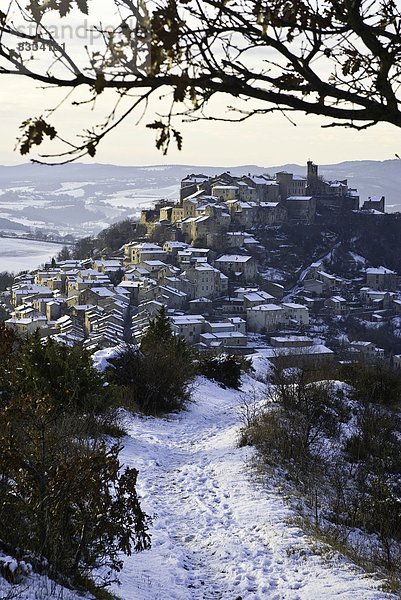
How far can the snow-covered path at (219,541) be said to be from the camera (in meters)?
4.37

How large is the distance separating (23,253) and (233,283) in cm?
3997

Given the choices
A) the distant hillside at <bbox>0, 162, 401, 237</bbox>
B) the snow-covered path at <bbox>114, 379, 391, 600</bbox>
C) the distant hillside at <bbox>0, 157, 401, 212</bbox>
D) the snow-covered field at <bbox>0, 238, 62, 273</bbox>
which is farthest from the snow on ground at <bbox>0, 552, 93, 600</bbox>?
the distant hillside at <bbox>0, 157, 401, 212</bbox>

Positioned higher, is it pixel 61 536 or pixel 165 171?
pixel 165 171

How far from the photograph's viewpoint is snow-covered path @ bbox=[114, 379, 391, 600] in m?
4.37

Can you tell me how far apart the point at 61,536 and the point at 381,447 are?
651 centimetres

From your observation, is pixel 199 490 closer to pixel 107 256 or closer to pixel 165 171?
pixel 107 256

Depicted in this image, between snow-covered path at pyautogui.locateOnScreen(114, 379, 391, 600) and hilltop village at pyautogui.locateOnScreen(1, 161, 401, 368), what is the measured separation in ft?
98.2

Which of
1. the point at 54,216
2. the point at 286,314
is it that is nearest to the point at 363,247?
the point at 286,314

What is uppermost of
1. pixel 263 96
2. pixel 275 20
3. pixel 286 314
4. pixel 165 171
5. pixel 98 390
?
pixel 165 171

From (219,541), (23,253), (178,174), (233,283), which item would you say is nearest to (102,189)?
(178,174)

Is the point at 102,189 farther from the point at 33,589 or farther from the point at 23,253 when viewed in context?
the point at 33,589

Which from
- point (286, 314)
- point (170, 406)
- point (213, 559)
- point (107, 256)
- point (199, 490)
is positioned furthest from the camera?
point (107, 256)

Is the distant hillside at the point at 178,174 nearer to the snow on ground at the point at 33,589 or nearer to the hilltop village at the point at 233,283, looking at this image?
the hilltop village at the point at 233,283

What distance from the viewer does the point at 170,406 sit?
37.4 ft
